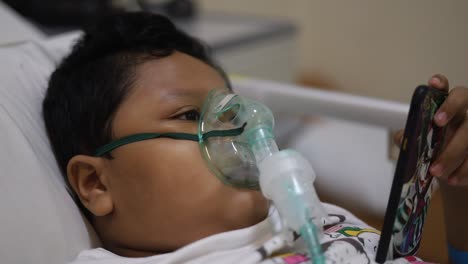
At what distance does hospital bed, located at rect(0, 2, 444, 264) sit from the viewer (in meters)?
0.85

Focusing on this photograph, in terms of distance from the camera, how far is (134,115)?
87 cm

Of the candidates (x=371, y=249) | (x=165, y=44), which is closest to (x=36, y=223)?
(x=165, y=44)

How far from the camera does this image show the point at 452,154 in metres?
0.79

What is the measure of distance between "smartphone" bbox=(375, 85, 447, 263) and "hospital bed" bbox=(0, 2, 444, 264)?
31cm

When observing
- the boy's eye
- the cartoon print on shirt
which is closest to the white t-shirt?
the cartoon print on shirt

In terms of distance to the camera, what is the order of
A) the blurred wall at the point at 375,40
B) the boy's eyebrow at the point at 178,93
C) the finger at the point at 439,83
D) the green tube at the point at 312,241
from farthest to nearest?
the blurred wall at the point at 375,40
the boy's eyebrow at the point at 178,93
the finger at the point at 439,83
the green tube at the point at 312,241

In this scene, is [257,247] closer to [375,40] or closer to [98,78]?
[98,78]

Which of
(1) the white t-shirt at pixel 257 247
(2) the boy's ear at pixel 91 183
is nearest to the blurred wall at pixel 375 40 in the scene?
(1) the white t-shirt at pixel 257 247

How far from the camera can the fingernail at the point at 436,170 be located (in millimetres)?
777

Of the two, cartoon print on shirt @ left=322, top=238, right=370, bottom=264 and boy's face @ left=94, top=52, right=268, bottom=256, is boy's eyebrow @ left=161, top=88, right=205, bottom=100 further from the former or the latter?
cartoon print on shirt @ left=322, top=238, right=370, bottom=264

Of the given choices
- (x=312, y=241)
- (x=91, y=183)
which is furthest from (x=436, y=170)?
(x=91, y=183)

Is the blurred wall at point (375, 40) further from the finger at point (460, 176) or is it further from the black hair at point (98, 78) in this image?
the black hair at point (98, 78)

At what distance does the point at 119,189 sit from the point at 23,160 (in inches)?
7.3

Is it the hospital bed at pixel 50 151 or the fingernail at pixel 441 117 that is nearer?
the fingernail at pixel 441 117
